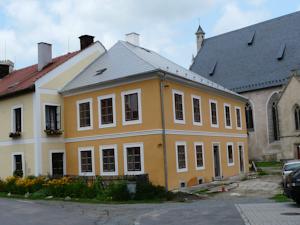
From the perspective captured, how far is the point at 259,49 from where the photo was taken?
56156mm

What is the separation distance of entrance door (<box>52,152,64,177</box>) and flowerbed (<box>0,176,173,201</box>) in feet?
5.59

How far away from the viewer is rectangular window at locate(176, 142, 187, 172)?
24.9m

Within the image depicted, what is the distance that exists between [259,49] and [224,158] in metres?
29.2

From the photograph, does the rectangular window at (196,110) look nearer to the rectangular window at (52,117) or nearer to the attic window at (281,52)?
the rectangular window at (52,117)

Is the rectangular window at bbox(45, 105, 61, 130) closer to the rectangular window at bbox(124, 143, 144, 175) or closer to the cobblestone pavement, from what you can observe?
the rectangular window at bbox(124, 143, 144, 175)

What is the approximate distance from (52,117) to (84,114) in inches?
93.5

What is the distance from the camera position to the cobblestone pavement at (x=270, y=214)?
1201cm

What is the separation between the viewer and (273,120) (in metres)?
51.4

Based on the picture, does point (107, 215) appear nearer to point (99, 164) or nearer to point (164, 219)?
point (164, 219)

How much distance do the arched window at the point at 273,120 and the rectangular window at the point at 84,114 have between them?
2981 cm

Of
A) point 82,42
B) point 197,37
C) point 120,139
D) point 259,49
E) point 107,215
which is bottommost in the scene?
point 107,215

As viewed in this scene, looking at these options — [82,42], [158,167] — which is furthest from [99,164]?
[82,42]

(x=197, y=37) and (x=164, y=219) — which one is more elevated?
(x=197, y=37)

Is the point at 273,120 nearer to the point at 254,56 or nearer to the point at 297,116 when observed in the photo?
the point at 297,116
